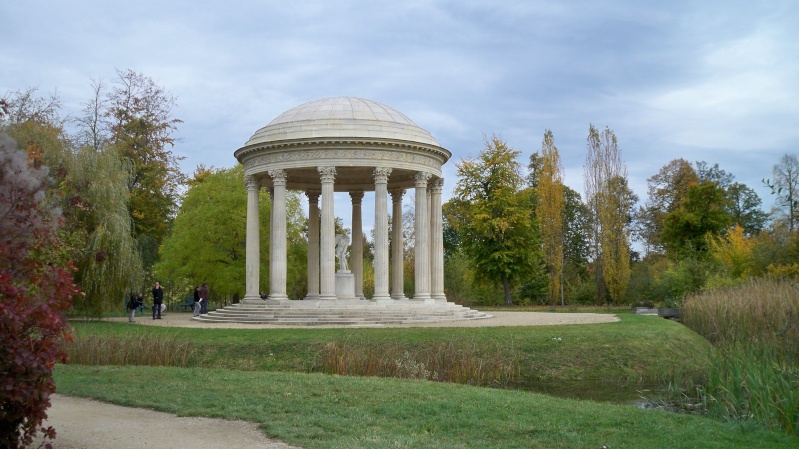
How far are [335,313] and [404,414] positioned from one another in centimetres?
2314

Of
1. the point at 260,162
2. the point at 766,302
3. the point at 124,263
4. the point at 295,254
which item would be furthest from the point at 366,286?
the point at 766,302

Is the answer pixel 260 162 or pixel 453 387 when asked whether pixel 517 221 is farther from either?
pixel 453 387

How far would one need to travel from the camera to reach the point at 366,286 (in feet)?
226

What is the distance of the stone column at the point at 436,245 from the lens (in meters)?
43.2

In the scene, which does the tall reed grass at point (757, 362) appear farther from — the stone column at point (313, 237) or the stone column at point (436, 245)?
the stone column at point (313, 237)

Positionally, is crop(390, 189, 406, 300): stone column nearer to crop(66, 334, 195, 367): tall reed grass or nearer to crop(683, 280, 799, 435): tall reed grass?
crop(683, 280, 799, 435): tall reed grass

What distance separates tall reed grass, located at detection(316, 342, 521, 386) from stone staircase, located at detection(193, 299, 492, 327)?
11221 millimetres

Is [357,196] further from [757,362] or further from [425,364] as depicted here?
[757,362]

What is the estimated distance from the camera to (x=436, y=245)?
144ft

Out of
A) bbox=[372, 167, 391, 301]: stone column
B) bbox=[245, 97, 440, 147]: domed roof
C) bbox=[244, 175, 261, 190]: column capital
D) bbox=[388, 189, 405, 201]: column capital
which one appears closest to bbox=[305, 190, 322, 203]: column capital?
bbox=[388, 189, 405, 201]: column capital

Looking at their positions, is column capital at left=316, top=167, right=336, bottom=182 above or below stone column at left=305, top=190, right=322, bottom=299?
above

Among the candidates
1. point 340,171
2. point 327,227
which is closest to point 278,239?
point 327,227

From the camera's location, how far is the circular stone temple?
38156mm

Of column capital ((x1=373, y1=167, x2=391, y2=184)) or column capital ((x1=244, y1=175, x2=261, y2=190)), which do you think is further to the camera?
column capital ((x1=244, y1=175, x2=261, y2=190))
